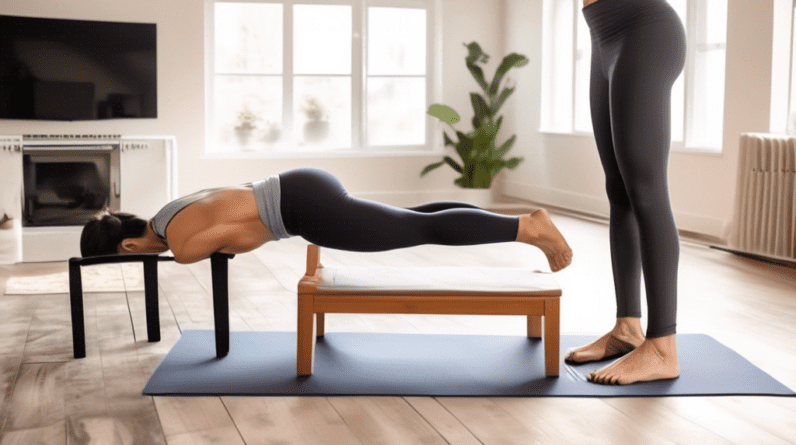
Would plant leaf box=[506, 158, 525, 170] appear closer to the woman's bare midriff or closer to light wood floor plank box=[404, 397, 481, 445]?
the woman's bare midriff

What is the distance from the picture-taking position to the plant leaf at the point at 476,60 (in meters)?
7.08

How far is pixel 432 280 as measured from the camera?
244cm

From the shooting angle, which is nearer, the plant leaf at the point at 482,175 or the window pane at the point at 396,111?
the plant leaf at the point at 482,175

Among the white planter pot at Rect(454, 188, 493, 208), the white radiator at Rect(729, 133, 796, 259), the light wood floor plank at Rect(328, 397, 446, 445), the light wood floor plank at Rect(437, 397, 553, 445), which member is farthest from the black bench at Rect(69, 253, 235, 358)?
the white planter pot at Rect(454, 188, 493, 208)

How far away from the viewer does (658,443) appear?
1.87 meters

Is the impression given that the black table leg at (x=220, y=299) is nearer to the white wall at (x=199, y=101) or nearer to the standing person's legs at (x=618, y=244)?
the standing person's legs at (x=618, y=244)

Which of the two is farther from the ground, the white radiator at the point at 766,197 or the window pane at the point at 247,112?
the window pane at the point at 247,112

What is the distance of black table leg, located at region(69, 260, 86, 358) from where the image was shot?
2592mm

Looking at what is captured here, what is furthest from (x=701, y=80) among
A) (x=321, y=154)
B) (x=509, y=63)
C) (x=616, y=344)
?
(x=616, y=344)

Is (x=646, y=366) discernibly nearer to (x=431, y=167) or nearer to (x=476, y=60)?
(x=431, y=167)

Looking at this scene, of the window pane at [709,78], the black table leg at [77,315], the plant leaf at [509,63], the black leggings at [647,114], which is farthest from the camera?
the plant leaf at [509,63]

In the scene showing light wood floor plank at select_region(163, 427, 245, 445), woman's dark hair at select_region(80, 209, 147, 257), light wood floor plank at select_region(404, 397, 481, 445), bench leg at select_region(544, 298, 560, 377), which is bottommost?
light wood floor plank at select_region(163, 427, 245, 445)

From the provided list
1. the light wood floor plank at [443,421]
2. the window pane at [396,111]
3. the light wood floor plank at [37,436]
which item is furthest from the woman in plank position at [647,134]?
the window pane at [396,111]

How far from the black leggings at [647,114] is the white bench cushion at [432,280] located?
29 centimetres
